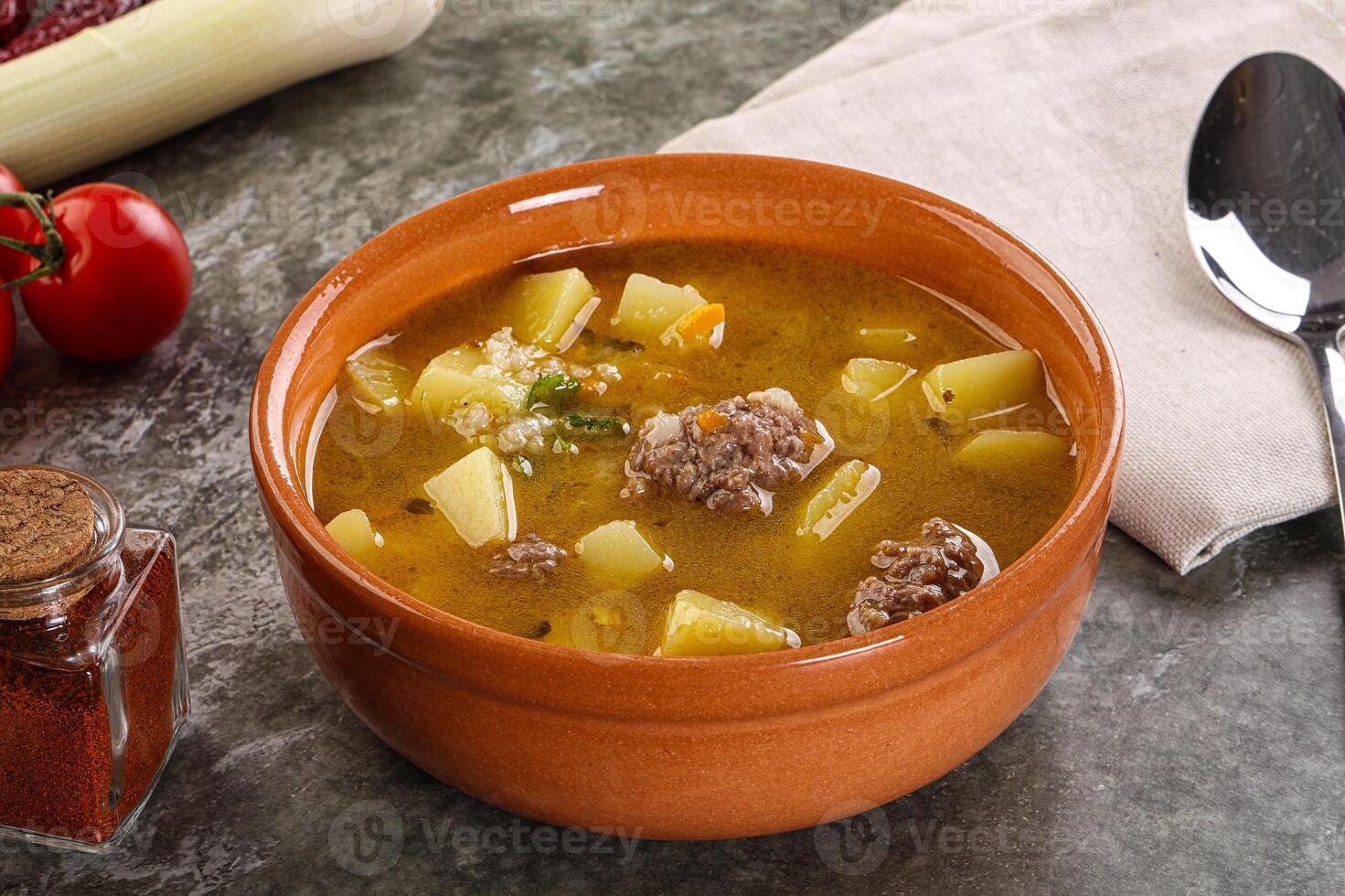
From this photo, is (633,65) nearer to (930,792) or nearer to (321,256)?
(321,256)

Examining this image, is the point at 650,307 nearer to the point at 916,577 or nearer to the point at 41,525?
the point at 916,577

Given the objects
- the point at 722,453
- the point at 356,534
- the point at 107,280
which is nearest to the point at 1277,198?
the point at 722,453

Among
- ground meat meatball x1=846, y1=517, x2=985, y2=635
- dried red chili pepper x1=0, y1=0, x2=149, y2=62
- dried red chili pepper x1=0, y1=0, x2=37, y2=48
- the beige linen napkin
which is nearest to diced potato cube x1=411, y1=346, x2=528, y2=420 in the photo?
ground meat meatball x1=846, y1=517, x2=985, y2=635

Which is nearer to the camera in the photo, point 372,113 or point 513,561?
point 513,561

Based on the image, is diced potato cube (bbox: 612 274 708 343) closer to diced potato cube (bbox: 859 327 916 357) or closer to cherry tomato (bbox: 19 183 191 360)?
diced potato cube (bbox: 859 327 916 357)

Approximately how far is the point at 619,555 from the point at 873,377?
2.24ft

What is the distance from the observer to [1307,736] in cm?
252

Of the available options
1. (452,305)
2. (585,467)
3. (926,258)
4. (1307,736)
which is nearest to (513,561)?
(585,467)

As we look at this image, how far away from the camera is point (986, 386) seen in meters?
2.72

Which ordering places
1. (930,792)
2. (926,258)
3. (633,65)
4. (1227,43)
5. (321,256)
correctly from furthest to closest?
(633,65)
(1227,43)
(321,256)
(926,258)
(930,792)

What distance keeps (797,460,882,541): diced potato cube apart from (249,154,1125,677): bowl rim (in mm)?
365

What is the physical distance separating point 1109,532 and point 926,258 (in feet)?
2.20

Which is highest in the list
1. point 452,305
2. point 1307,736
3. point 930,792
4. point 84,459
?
point 452,305

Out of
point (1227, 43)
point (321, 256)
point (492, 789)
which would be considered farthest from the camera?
point (1227, 43)
